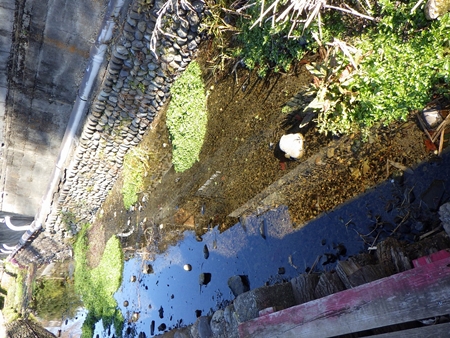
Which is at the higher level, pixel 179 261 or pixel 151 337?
pixel 179 261

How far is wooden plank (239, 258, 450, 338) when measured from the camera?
2.01 m

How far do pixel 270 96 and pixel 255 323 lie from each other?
7.67ft

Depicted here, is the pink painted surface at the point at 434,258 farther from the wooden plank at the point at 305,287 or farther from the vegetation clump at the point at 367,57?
the vegetation clump at the point at 367,57

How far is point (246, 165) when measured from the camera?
4.66 metres

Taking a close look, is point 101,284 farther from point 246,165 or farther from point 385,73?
point 385,73

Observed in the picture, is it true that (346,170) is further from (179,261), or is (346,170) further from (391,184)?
(179,261)

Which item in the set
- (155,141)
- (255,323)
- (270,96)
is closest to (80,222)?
(155,141)

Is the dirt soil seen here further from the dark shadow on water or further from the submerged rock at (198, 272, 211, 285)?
the submerged rock at (198, 272, 211, 285)

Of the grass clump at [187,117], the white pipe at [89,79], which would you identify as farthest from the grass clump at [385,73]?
the white pipe at [89,79]

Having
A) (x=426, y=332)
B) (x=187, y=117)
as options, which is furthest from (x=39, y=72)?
(x=426, y=332)

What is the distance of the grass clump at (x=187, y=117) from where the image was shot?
554cm

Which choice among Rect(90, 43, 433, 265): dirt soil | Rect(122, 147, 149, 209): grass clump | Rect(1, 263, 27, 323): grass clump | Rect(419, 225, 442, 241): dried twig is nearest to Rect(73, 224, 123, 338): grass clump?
Rect(90, 43, 433, 265): dirt soil

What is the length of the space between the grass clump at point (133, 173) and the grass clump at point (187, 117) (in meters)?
1.07

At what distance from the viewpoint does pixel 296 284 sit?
3.44 m
